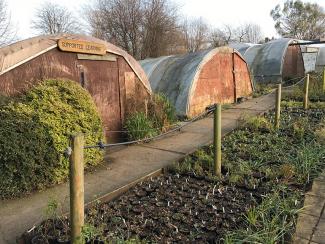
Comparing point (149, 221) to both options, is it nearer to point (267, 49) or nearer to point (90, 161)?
point (90, 161)

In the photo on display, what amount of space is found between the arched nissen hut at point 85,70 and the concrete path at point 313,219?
4500 mm

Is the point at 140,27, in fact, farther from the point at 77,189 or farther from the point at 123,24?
the point at 77,189

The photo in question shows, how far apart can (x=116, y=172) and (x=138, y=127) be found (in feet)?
6.34

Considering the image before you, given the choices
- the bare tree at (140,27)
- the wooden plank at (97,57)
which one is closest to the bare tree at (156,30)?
the bare tree at (140,27)

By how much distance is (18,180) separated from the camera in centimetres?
443

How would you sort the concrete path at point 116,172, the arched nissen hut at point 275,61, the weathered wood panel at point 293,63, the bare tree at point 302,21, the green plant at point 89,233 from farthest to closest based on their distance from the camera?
1. the bare tree at point 302,21
2. the weathered wood panel at point 293,63
3. the arched nissen hut at point 275,61
4. the concrete path at point 116,172
5. the green plant at point 89,233

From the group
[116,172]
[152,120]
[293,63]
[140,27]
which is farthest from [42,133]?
[140,27]

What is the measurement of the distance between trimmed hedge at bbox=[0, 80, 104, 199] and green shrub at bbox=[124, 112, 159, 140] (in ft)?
4.62

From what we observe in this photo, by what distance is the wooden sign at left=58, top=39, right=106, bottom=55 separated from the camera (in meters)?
6.01

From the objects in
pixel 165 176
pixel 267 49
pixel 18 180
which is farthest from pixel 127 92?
pixel 267 49

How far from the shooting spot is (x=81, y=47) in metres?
6.34

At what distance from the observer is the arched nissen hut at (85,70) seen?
533 centimetres

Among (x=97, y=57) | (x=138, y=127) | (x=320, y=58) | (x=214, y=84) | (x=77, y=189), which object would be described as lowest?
(x=138, y=127)

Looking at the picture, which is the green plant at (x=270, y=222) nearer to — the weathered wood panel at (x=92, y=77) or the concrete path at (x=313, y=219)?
the concrete path at (x=313, y=219)
